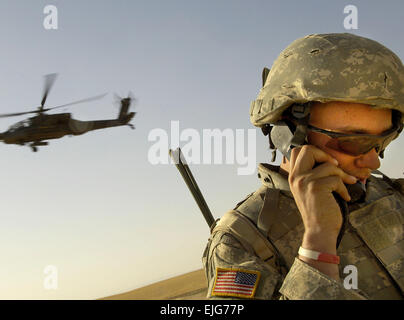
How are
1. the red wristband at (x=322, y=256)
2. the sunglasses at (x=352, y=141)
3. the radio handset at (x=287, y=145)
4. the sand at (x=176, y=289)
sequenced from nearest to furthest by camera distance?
1. the red wristband at (x=322, y=256)
2. the sunglasses at (x=352, y=141)
3. the radio handset at (x=287, y=145)
4. the sand at (x=176, y=289)

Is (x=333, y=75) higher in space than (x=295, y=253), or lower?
higher

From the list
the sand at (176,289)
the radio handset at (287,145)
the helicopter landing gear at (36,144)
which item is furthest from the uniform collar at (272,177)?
the sand at (176,289)

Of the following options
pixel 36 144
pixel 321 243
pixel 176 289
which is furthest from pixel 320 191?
pixel 176 289

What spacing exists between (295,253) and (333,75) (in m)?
1.23

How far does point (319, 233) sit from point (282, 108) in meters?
1.07

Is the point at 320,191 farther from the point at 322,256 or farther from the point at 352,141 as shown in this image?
the point at 352,141

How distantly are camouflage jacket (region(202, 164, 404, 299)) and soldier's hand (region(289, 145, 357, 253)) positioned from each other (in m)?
0.19

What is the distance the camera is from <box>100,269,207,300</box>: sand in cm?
2575

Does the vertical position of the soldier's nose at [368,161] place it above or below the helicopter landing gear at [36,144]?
above

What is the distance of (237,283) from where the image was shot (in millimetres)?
3121

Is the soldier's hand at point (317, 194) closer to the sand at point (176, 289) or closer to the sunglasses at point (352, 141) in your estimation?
the sunglasses at point (352, 141)

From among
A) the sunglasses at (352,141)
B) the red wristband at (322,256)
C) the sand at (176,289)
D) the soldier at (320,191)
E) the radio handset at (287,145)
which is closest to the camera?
the red wristband at (322,256)

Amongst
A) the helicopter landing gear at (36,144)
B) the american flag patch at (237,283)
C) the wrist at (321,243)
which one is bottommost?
the helicopter landing gear at (36,144)

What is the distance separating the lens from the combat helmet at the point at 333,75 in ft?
11.2
